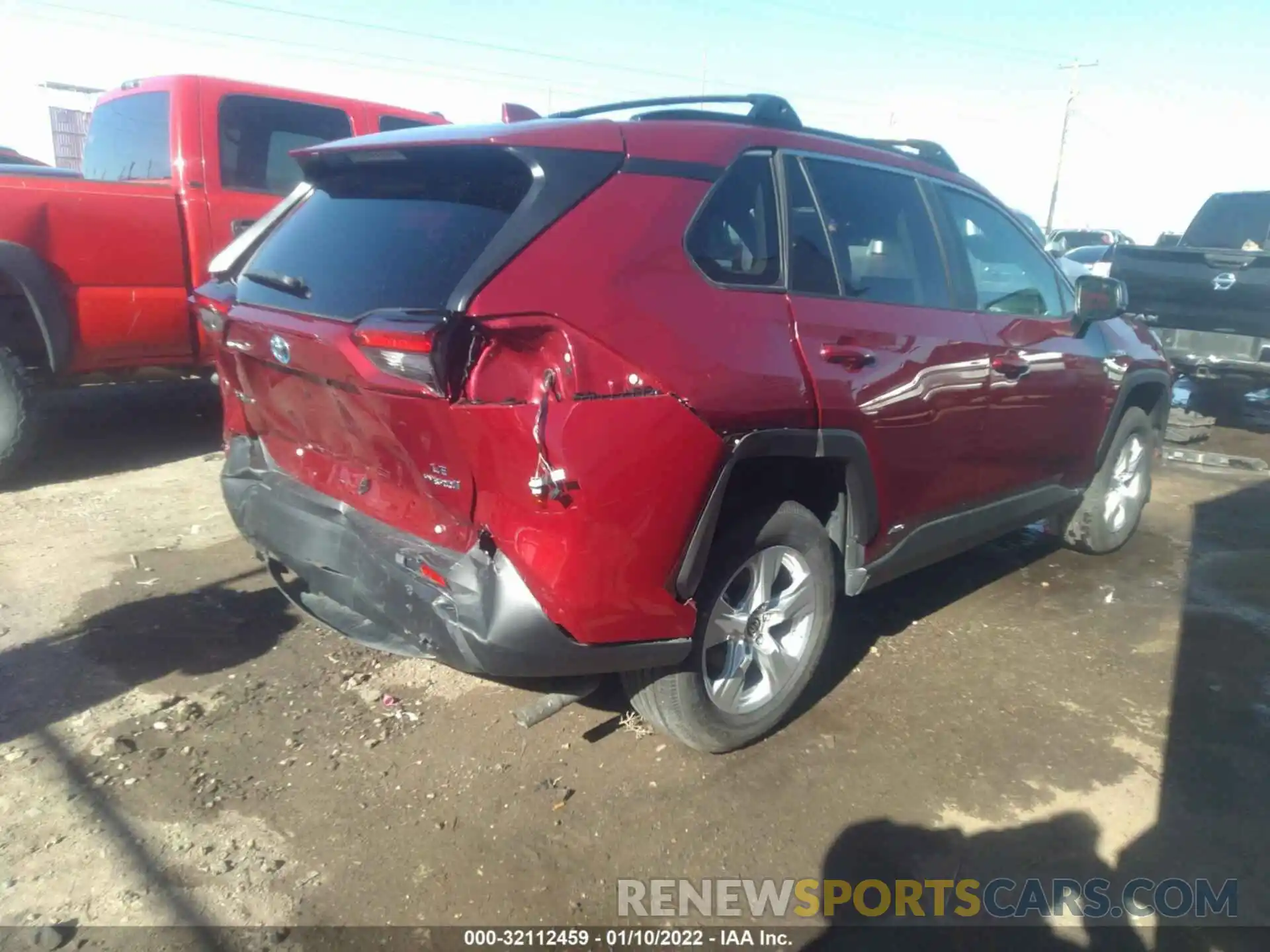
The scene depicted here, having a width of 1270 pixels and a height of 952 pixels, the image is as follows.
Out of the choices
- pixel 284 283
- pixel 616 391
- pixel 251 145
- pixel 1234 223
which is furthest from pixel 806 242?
pixel 1234 223

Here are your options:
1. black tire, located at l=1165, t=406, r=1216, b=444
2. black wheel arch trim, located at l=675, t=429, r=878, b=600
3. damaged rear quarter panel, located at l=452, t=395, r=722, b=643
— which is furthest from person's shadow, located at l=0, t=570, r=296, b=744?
black tire, located at l=1165, t=406, r=1216, b=444

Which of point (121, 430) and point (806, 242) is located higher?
point (806, 242)

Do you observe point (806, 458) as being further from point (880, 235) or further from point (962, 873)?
point (962, 873)

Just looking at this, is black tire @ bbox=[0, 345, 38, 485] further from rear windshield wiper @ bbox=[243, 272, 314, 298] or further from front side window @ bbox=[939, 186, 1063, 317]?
front side window @ bbox=[939, 186, 1063, 317]

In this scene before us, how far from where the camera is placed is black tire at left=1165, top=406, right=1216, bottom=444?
26.4 ft

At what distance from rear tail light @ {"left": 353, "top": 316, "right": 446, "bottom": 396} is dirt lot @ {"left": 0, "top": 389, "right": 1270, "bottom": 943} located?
1.33 metres

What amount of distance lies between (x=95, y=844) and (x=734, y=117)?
279 cm

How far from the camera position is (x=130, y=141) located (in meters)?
6.23

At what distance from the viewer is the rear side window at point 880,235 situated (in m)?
3.09

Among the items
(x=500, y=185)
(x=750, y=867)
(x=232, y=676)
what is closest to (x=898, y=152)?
(x=500, y=185)

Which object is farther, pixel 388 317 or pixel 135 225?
pixel 135 225

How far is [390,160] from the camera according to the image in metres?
2.74

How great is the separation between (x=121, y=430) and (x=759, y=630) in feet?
18.8

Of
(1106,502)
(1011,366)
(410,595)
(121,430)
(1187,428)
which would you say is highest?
(1011,366)
